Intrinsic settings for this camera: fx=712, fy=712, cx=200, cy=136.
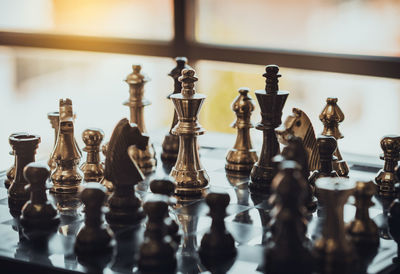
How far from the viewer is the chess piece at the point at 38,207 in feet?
4.81

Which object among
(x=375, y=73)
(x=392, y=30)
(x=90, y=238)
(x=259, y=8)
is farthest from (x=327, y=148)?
(x=259, y=8)

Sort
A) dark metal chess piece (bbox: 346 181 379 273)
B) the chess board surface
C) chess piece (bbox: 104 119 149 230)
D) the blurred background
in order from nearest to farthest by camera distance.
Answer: the chess board surface, dark metal chess piece (bbox: 346 181 379 273), chess piece (bbox: 104 119 149 230), the blurred background

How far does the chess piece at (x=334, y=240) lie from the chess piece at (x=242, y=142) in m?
0.63

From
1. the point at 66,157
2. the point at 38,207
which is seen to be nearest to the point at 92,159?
the point at 66,157

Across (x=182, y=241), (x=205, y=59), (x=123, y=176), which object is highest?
(x=205, y=59)

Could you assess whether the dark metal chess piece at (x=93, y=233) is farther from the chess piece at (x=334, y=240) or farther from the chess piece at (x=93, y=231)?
the chess piece at (x=334, y=240)

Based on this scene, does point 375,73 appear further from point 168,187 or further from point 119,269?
point 119,269

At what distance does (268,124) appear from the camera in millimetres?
1746

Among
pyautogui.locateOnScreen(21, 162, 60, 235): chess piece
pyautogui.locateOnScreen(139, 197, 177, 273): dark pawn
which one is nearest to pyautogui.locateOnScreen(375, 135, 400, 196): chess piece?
pyautogui.locateOnScreen(139, 197, 177, 273): dark pawn

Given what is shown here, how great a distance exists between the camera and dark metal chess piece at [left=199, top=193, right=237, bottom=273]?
4.24ft

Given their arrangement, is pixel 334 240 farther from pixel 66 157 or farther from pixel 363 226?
pixel 66 157

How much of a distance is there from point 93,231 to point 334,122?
782mm

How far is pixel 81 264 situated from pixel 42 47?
2937mm

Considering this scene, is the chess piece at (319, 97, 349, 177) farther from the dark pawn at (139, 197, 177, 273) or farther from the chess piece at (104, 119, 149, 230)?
the dark pawn at (139, 197, 177, 273)
